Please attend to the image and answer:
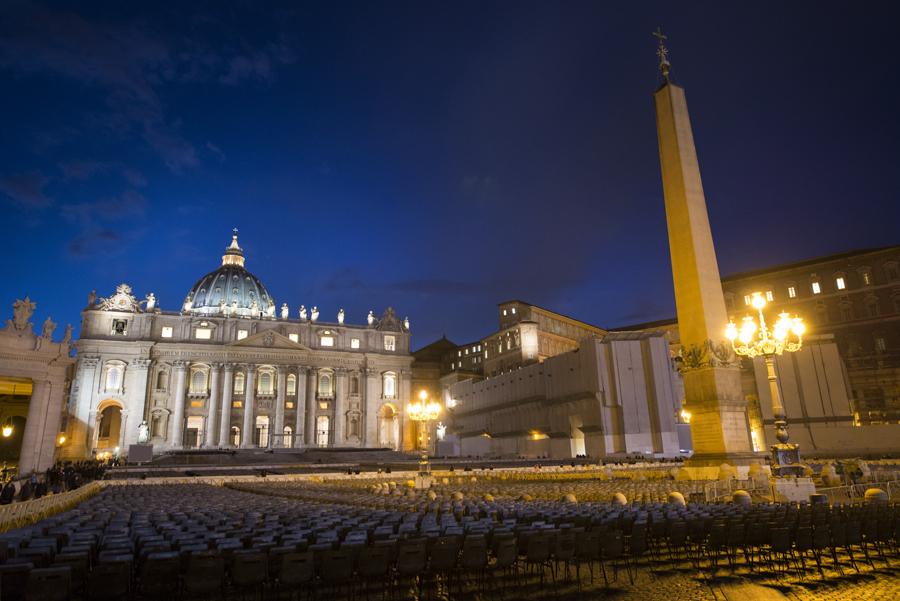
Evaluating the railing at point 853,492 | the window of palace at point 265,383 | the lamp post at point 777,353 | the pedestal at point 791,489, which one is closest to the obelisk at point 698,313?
the lamp post at point 777,353

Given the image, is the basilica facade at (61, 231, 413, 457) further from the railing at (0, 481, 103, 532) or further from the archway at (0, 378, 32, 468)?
the railing at (0, 481, 103, 532)

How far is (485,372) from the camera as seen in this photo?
90.0 m

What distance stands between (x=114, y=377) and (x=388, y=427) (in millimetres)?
40124

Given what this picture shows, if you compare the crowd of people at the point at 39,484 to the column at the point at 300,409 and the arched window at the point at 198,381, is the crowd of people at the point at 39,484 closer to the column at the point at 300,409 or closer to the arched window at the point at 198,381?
the arched window at the point at 198,381

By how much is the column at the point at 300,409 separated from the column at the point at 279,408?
2031mm

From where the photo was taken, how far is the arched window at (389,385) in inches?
3519

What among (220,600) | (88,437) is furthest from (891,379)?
(88,437)

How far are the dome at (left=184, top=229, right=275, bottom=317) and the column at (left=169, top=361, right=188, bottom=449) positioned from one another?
1747cm

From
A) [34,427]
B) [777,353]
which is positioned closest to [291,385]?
[34,427]

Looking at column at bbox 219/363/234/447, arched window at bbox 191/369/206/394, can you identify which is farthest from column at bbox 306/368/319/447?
arched window at bbox 191/369/206/394

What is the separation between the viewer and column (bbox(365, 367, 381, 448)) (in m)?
85.1

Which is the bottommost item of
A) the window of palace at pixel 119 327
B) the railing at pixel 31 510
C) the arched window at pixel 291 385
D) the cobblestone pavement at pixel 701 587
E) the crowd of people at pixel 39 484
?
the cobblestone pavement at pixel 701 587

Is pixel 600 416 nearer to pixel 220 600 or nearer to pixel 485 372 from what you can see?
pixel 485 372

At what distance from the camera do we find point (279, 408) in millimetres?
79938
